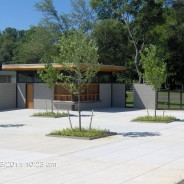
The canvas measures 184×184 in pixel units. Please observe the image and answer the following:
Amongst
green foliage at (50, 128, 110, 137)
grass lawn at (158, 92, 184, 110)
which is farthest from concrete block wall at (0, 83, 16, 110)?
green foliage at (50, 128, 110, 137)

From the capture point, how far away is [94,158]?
11.8 meters

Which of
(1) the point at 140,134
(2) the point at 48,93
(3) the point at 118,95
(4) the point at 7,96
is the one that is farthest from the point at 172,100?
(1) the point at 140,134

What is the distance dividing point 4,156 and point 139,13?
37900mm

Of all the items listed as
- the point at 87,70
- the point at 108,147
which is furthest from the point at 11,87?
the point at 108,147

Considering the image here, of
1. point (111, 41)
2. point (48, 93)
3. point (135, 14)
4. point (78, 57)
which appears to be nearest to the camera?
point (78, 57)

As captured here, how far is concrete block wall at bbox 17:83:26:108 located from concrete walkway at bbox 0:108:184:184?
15333 millimetres

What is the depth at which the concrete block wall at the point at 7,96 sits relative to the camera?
32.6m

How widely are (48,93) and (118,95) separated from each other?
6.06 m

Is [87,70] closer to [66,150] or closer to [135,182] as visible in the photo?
[66,150]

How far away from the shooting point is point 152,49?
2302 centimetres

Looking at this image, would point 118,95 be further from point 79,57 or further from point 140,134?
point 79,57

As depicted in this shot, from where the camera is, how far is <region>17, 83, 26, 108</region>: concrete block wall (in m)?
33.6

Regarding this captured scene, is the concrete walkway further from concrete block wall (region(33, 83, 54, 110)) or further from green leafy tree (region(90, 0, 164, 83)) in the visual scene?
green leafy tree (region(90, 0, 164, 83))

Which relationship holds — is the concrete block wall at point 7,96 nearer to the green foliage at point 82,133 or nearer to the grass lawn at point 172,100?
the grass lawn at point 172,100
